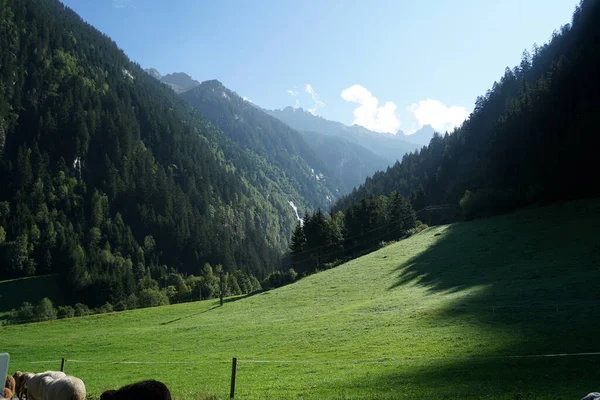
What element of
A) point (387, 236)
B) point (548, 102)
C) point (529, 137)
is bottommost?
point (387, 236)

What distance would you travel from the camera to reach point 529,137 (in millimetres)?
94250

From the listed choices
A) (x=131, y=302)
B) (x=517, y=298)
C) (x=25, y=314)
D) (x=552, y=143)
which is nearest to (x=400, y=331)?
(x=517, y=298)

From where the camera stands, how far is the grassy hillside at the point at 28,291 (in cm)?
14212

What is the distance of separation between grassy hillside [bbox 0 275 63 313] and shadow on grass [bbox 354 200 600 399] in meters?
142

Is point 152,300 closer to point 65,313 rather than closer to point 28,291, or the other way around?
point 65,313

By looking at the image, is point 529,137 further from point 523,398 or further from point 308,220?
point 523,398

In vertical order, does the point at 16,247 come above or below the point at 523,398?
above

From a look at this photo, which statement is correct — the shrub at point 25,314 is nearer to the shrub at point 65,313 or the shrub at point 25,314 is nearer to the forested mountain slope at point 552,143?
the shrub at point 65,313

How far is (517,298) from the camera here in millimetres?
38344

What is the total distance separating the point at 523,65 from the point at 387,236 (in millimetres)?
116679

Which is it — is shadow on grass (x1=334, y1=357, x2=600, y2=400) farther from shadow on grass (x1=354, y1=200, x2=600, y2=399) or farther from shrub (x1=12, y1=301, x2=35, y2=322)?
shrub (x1=12, y1=301, x2=35, y2=322)

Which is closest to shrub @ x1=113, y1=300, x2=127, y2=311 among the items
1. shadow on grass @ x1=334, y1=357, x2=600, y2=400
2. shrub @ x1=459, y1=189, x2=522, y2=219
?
shrub @ x1=459, y1=189, x2=522, y2=219

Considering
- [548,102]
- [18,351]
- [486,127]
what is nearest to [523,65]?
[486,127]

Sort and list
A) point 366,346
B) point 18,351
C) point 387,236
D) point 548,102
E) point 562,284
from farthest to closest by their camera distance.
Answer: point 387,236
point 548,102
point 18,351
point 562,284
point 366,346
